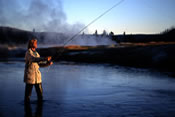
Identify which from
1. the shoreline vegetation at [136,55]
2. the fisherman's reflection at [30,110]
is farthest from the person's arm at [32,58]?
the shoreline vegetation at [136,55]

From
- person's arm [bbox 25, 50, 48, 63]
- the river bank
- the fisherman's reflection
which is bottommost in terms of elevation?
the fisherman's reflection

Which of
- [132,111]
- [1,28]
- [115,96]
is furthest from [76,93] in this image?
[1,28]

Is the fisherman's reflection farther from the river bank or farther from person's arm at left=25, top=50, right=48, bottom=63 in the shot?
the river bank

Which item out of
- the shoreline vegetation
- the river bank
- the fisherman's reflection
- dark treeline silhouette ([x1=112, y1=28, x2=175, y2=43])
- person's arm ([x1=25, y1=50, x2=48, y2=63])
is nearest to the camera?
the fisherman's reflection

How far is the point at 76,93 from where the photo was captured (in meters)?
7.60

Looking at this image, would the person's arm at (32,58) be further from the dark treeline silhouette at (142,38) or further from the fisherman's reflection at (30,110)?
the dark treeline silhouette at (142,38)

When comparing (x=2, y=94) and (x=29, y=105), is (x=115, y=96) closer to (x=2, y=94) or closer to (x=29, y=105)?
(x=29, y=105)

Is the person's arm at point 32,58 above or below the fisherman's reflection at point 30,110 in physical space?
above

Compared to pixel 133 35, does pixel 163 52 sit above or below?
below

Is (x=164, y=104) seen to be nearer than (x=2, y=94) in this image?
Yes

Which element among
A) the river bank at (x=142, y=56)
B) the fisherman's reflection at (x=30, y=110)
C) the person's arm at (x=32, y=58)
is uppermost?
the person's arm at (x=32, y=58)

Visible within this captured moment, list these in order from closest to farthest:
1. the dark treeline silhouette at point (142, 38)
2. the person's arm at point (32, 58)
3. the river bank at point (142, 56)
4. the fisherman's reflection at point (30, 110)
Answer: the fisherman's reflection at point (30, 110) → the person's arm at point (32, 58) → the river bank at point (142, 56) → the dark treeline silhouette at point (142, 38)

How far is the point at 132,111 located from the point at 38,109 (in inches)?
84.0

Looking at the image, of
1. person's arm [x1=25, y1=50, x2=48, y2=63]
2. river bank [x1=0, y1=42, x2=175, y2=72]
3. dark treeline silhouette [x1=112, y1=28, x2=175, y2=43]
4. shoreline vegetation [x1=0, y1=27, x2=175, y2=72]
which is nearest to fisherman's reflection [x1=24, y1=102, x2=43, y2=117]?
person's arm [x1=25, y1=50, x2=48, y2=63]
